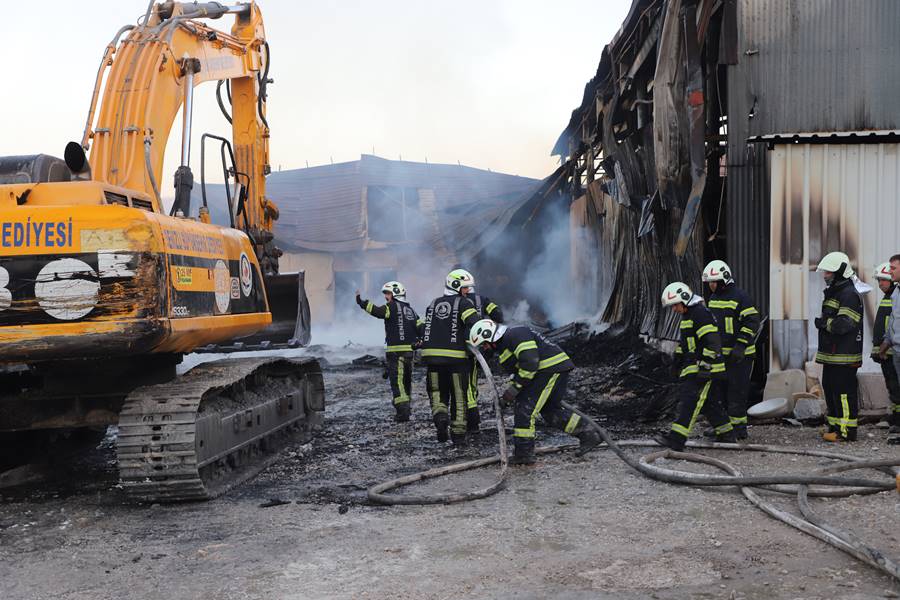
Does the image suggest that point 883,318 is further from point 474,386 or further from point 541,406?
point 474,386

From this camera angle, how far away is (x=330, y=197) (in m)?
32.6

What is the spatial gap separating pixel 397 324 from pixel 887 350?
5.67 metres

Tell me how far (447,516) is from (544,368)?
7.57 ft

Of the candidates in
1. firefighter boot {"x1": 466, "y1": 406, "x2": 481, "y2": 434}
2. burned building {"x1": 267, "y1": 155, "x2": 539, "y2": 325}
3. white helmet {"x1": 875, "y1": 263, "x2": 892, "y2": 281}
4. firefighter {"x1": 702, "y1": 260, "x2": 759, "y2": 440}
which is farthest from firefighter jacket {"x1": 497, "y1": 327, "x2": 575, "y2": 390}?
burned building {"x1": 267, "y1": 155, "x2": 539, "y2": 325}

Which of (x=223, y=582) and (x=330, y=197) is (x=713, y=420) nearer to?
(x=223, y=582)

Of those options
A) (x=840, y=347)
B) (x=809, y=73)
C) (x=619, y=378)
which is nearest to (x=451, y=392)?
(x=840, y=347)

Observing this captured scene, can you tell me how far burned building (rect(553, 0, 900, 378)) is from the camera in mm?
10711

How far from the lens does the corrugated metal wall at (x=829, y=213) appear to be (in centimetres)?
1070

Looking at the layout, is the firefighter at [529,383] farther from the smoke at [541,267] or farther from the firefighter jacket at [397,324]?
the smoke at [541,267]

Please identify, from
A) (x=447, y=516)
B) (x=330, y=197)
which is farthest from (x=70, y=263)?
(x=330, y=197)

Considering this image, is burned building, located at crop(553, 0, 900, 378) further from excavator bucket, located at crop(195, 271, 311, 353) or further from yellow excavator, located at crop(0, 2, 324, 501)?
yellow excavator, located at crop(0, 2, 324, 501)

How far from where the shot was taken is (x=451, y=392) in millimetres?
10203

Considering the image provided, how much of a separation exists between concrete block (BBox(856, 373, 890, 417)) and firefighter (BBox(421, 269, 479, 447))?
175 inches

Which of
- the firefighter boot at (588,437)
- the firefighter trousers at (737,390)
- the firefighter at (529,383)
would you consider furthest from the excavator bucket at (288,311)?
the firefighter trousers at (737,390)
